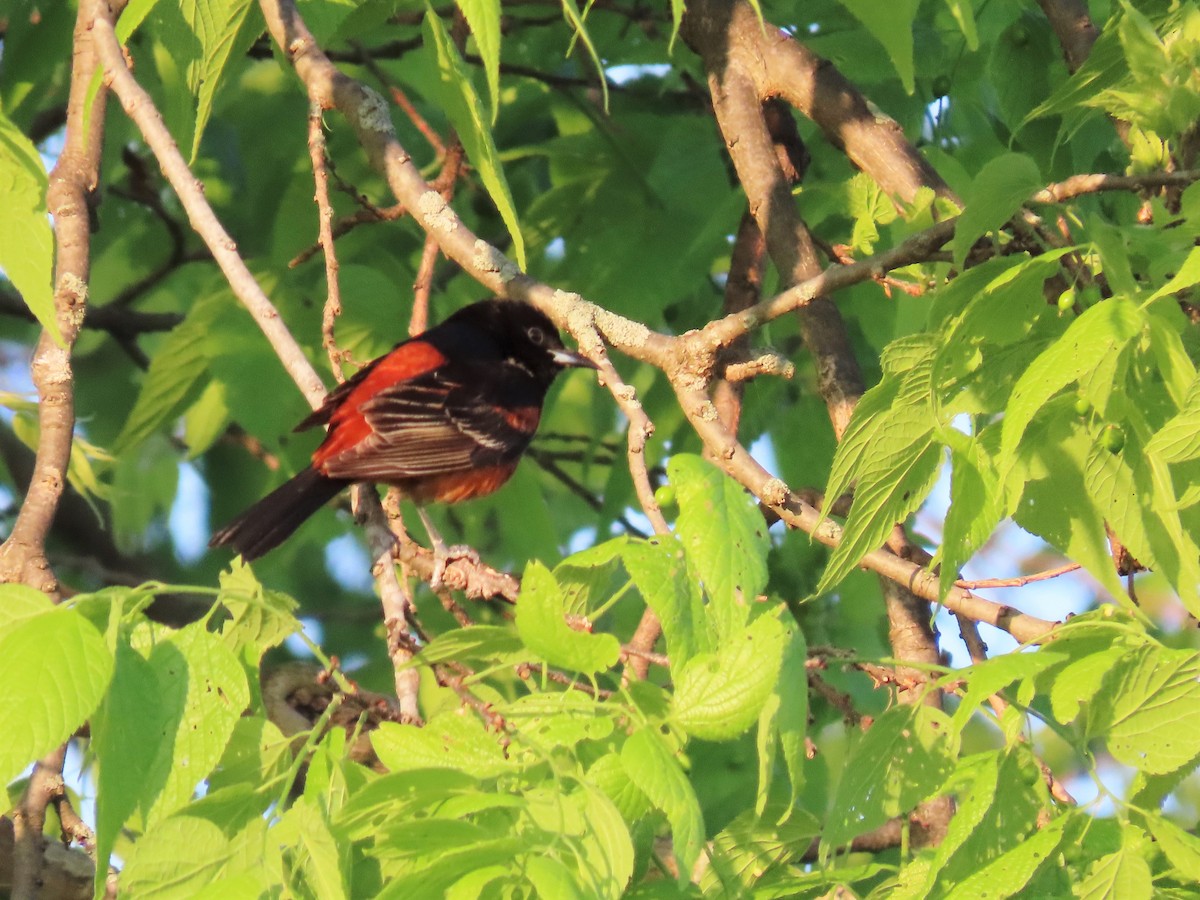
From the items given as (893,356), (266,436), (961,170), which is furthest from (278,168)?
(893,356)

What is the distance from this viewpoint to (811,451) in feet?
14.7

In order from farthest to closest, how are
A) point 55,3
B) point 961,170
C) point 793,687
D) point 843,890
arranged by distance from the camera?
point 55,3
point 961,170
point 843,890
point 793,687

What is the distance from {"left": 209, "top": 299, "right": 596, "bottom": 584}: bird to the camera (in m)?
4.86

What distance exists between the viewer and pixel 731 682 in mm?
1695

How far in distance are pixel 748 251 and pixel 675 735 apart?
2742mm

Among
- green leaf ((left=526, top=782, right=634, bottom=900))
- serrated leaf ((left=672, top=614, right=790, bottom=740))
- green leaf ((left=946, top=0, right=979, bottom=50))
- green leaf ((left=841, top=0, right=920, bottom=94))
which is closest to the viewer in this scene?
green leaf ((left=526, top=782, right=634, bottom=900))

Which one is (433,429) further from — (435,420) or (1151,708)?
(1151,708)

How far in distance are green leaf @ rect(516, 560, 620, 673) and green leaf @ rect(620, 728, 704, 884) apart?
0.14m

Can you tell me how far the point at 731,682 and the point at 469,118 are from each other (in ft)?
4.48

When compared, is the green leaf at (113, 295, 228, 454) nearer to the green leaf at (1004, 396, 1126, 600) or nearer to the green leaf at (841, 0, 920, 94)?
the green leaf at (841, 0, 920, 94)

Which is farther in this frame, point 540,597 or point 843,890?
point 843,890

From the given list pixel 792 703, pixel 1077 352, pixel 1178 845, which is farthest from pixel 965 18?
pixel 1178 845

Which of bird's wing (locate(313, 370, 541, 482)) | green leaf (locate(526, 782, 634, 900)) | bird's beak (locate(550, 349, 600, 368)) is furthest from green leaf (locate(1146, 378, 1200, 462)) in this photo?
bird's beak (locate(550, 349, 600, 368))

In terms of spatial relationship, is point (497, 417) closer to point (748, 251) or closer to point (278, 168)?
point (278, 168)
